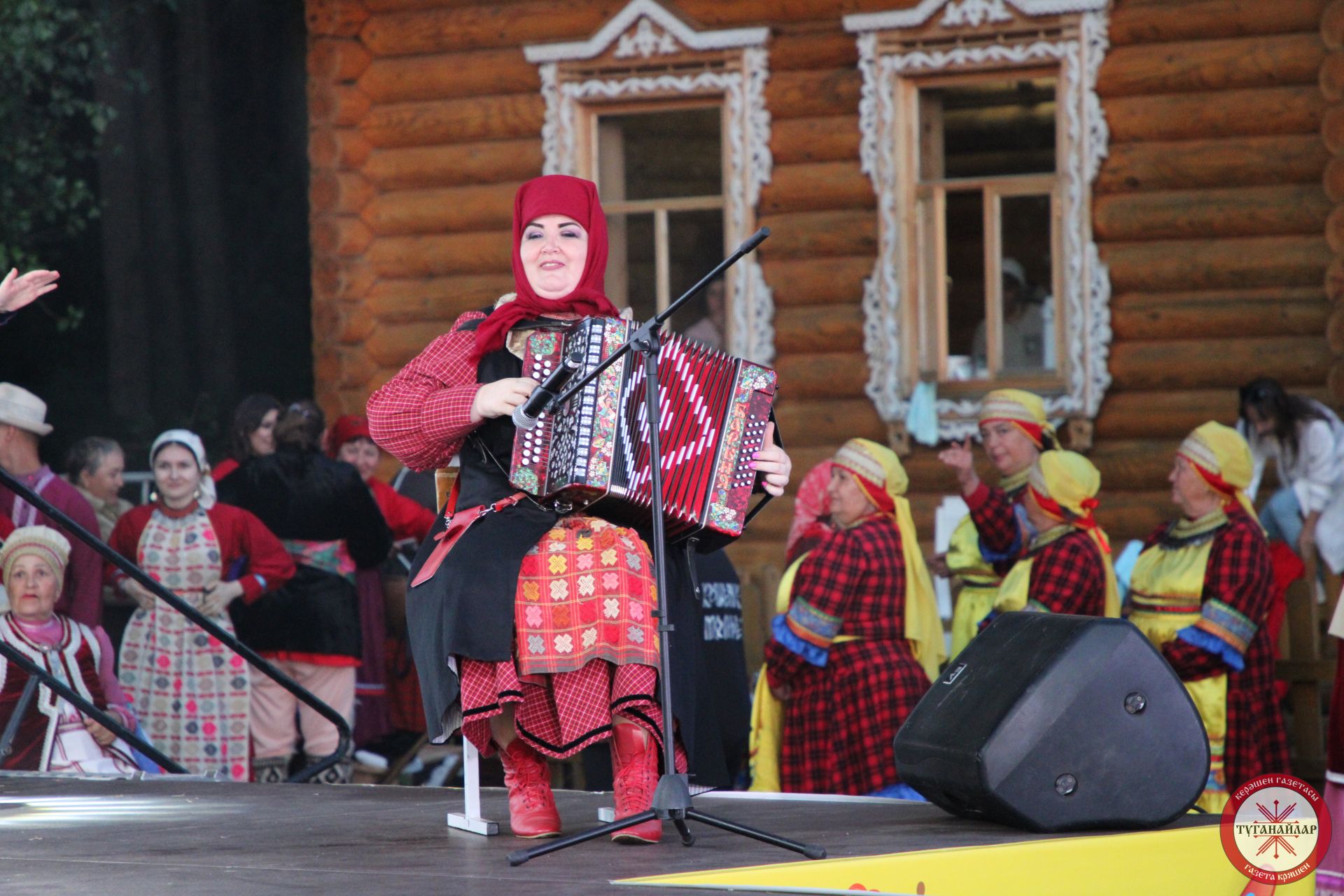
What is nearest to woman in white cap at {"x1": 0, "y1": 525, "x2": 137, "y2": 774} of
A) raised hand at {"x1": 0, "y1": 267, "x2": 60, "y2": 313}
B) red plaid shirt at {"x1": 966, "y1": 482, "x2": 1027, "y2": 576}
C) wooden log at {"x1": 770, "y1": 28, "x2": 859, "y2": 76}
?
raised hand at {"x1": 0, "y1": 267, "x2": 60, "y2": 313}

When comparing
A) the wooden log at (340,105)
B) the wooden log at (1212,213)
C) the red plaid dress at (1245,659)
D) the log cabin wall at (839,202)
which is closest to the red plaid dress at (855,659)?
the red plaid dress at (1245,659)

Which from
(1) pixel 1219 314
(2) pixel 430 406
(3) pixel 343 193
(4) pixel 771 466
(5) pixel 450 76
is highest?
(5) pixel 450 76

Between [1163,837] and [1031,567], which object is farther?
[1031,567]

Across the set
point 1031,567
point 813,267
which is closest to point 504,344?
point 1031,567

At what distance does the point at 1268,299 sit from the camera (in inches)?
297

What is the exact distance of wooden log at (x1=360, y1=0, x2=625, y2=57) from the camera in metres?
8.60

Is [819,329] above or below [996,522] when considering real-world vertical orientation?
above

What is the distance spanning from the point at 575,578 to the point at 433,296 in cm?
550

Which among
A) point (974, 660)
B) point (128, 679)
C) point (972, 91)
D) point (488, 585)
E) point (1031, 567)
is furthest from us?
point (972, 91)

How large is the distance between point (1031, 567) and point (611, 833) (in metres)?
2.37

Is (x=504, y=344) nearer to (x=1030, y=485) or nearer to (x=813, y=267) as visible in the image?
(x=1030, y=485)

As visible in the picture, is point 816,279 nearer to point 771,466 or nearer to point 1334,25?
point 1334,25

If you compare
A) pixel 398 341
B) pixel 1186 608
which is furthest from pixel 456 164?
pixel 1186 608

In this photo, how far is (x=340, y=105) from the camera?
898 cm
